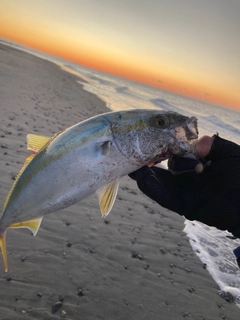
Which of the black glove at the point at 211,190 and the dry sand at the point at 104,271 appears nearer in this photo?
the black glove at the point at 211,190

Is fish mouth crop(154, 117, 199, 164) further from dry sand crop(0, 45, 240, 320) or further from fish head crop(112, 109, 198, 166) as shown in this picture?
dry sand crop(0, 45, 240, 320)

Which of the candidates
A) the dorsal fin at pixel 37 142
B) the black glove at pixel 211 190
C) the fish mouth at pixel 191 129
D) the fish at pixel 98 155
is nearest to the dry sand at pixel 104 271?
the fish at pixel 98 155

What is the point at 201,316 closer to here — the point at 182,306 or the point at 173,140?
the point at 182,306

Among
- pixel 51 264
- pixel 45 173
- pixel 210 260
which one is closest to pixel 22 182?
pixel 45 173

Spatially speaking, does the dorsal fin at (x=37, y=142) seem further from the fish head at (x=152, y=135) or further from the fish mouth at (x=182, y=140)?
the fish mouth at (x=182, y=140)

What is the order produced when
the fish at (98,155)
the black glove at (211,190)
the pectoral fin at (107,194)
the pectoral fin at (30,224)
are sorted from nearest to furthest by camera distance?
the fish at (98,155) < the pectoral fin at (107,194) < the pectoral fin at (30,224) < the black glove at (211,190)

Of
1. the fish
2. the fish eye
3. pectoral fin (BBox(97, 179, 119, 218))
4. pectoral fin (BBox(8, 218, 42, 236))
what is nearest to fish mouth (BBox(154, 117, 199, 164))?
the fish

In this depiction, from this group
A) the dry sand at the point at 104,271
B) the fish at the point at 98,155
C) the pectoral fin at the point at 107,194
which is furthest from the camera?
the dry sand at the point at 104,271

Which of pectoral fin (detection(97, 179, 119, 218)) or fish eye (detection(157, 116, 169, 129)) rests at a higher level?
fish eye (detection(157, 116, 169, 129))
